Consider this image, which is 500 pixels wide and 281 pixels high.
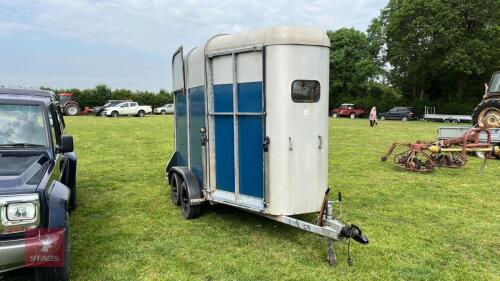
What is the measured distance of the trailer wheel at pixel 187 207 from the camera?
6644 mm

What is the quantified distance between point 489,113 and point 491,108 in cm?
21

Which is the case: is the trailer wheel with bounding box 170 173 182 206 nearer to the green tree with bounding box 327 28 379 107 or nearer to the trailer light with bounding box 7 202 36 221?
the trailer light with bounding box 7 202 36 221

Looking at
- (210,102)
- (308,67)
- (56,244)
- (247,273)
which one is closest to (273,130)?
(308,67)

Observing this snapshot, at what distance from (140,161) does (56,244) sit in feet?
31.4

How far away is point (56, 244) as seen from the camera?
3795 millimetres

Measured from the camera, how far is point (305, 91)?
5426 millimetres

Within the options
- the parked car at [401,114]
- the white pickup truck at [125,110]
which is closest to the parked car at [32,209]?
the white pickup truck at [125,110]

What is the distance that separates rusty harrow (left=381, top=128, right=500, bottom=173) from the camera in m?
10.5

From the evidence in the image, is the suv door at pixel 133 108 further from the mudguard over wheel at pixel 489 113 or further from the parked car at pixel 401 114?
the mudguard over wheel at pixel 489 113

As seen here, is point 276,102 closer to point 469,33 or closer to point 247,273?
point 247,273

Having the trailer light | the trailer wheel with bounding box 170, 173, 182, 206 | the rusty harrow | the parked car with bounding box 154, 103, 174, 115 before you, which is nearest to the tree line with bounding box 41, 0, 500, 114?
the parked car with bounding box 154, 103, 174, 115

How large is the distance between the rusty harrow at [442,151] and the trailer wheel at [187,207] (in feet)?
21.0

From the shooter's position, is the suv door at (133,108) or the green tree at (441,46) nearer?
the green tree at (441,46)

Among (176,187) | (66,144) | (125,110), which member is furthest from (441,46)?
(66,144)
